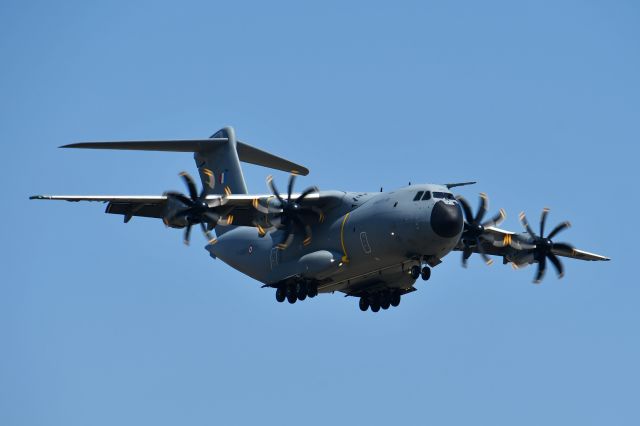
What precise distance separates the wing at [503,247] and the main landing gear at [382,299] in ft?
7.91

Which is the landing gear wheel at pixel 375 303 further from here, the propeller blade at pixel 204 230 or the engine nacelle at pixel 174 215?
the engine nacelle at pixel 174 215

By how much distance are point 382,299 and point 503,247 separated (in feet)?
14.4

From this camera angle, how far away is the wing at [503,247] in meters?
32.7

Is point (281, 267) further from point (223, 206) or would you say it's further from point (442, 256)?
point (442, 256)

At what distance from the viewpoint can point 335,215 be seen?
103 ft

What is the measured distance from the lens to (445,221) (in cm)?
2881

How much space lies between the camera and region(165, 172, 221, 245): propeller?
29359 millimetres

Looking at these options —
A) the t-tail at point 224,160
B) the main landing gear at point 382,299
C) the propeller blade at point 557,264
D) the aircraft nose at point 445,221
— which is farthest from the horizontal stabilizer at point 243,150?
the propeller blade at point 557,264

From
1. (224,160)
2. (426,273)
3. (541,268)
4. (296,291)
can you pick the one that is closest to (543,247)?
(541,268)

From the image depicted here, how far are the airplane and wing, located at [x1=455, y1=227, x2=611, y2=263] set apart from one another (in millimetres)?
40

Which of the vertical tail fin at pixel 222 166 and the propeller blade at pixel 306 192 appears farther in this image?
the vertical tail fin at pixel 222 166

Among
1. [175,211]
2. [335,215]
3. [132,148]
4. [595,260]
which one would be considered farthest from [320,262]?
[595,260]

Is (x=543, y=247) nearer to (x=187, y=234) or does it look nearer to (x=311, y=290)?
(x=311, y=290)

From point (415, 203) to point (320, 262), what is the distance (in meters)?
2.99
